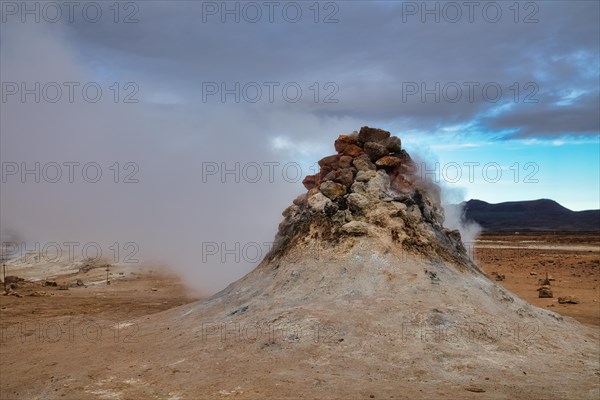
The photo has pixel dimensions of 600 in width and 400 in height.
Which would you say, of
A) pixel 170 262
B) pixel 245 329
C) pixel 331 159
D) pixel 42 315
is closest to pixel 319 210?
pixel 331 159

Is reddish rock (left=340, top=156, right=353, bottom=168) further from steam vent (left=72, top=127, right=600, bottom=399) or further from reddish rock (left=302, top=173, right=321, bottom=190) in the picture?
reddish rock (left=302, top=173, right=321, bottom=190)

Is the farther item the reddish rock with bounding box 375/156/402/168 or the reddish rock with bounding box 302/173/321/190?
the reddish rock with bounding box 302/173/321/190

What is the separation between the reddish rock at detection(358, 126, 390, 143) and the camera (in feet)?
32.2

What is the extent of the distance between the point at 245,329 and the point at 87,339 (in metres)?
3.04

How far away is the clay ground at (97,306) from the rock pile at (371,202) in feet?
10.4

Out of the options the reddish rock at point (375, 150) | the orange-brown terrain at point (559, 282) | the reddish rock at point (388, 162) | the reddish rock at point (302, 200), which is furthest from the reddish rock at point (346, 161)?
the orange-brown terrain at point (559, 282)

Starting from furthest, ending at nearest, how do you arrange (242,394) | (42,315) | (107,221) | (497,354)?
(107,221) → (42,315) → (497,354) → (242,394)

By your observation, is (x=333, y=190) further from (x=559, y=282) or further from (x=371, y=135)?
(x=559, y=282)

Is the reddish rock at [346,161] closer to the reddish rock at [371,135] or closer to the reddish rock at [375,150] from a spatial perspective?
the reddish rock at [375,150]

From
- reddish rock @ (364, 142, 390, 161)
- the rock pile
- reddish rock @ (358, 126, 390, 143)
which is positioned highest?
reddish rock @ (358, 126, 390, 143)

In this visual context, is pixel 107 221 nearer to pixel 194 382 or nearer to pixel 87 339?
pixel 87 339

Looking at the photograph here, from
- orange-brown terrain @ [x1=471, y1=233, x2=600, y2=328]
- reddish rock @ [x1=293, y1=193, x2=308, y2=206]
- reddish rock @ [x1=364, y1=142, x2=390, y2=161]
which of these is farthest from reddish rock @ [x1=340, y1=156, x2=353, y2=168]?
orange-brown terrain @ [x1=471, y1=233, x2=600, y2=328]

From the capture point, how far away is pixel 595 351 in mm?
7297

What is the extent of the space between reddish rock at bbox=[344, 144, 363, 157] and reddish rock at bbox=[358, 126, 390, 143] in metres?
0.19
